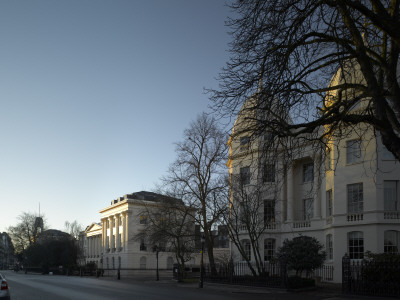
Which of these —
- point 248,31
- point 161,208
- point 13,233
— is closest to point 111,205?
point 13,233

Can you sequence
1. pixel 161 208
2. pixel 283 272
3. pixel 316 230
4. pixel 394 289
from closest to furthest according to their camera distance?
pixel 394 289, pixel 283 272, pixel 316 230, pixel 161 208

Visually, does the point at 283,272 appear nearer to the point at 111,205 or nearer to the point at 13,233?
the point at 111,205

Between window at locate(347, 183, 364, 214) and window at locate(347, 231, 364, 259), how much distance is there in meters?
1.59

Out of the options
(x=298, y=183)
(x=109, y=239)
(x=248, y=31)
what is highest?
(x=248, y=31)

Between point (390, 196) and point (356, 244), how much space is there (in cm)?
412

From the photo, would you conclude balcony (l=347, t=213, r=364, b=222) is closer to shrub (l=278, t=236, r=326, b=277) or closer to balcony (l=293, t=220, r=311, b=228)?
shrub (l=278, t=236, r=326, b=277)

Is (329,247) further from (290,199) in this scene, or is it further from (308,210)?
(290,199)

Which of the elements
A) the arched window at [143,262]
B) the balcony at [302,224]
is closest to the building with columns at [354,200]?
the balcony at [302,224]

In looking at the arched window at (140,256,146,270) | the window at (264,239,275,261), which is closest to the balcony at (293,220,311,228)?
the window at (264,239,275,261)

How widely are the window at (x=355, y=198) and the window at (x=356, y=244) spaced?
5.20 ft

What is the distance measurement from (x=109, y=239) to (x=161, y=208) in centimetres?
6338

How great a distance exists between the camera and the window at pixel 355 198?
32.0 m

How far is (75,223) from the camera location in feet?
451

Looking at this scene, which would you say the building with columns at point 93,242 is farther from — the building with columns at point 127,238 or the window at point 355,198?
the window at point 355,198
